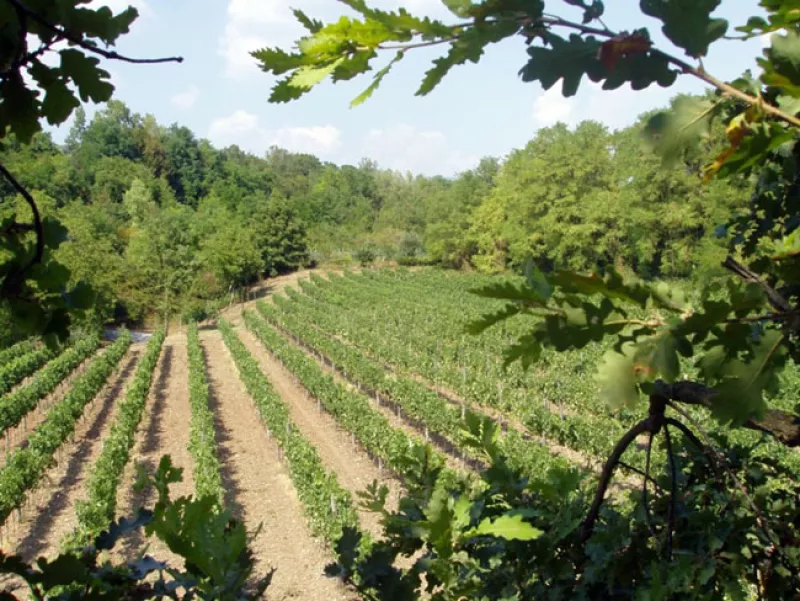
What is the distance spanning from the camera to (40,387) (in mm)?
19078

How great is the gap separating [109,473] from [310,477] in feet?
14.0

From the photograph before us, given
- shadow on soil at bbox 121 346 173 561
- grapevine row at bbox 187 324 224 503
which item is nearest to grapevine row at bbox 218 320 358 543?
grapevine row at bbox 187 324 224 503

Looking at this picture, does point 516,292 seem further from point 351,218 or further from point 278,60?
point 351,218

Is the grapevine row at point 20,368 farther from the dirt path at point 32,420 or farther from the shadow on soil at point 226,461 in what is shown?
the shadow on soil at point 226,461

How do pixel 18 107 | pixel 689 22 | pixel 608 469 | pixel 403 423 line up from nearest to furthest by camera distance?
pixel 689 22
pixel 18 107
pixel 608 469
pixel 403 423

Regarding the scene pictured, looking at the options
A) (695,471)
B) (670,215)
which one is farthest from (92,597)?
(670,215)

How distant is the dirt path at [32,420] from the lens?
16.7 meters

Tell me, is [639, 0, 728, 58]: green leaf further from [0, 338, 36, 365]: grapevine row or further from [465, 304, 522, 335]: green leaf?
[0, 338, 36, 365]: grapevine row

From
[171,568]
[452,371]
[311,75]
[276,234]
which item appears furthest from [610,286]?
[276,234]

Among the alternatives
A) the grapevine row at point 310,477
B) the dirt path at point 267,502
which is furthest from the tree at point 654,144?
the dirt path at point 267,502

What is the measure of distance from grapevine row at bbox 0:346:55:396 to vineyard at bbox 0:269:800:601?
0.27 ft

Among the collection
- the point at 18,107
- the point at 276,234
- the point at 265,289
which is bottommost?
the point at 265,289

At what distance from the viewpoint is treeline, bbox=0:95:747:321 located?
3189 centimetres

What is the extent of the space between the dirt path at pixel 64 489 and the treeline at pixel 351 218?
7.46 metres
